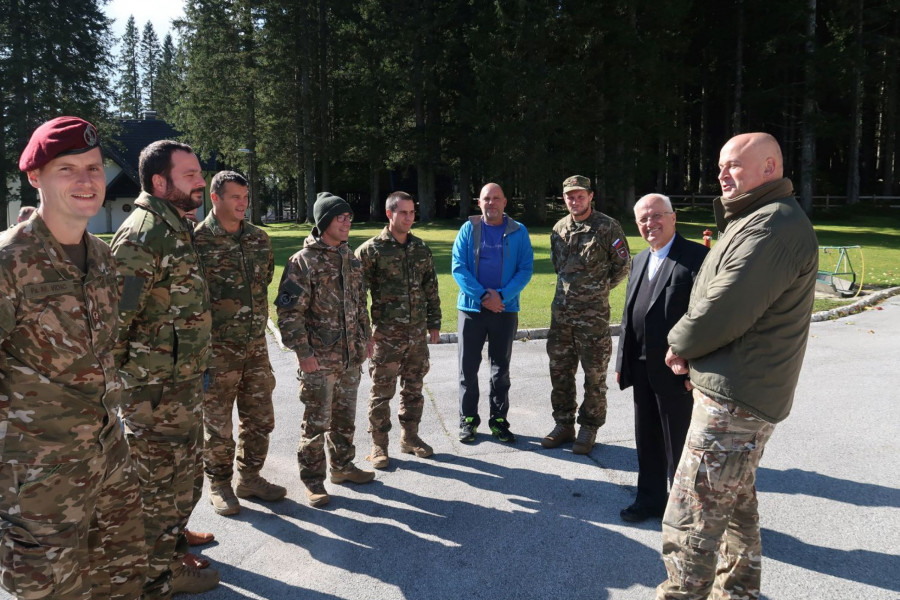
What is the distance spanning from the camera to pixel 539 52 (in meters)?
31.3

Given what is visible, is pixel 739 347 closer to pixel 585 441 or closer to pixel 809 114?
pixel 585 441

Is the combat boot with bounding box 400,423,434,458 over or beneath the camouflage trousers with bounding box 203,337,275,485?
beneath

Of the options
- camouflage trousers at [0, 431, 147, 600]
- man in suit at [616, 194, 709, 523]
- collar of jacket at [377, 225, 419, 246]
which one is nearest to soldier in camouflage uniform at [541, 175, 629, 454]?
man in suit at [616, 194, 709, 523]

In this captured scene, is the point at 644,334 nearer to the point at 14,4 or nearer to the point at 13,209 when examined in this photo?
the point at 14,4

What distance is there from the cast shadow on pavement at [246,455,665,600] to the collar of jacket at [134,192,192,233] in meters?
2.11

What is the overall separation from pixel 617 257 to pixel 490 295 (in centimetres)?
116

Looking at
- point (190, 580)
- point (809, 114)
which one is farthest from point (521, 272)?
point (809, 114)

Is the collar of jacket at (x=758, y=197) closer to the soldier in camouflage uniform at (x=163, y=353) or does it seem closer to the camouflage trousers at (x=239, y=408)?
the soldier in camouflage uniform at (x=163, y=353)

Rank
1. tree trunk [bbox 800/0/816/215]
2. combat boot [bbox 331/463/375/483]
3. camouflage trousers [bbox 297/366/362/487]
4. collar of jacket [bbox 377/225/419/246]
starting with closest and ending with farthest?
1. camouflage trousers [bbox 297/366/362/487]
2. combat boot [bbox 331/463/375/483]
3. collar of jacket [bbox 377/225/419/246]
4. tree trunk [bbox 800/0/816/215]

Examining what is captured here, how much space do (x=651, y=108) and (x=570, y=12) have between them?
242 inches

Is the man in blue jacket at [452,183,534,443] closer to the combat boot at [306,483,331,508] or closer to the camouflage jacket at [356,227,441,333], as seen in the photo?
the camouflage jacket at [356,227,441,333]

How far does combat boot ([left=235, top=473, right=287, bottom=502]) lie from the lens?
468 centimetres

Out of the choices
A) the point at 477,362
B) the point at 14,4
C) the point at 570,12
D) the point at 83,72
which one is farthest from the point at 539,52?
the point at 477,362

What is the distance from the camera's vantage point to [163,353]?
3.41 m
